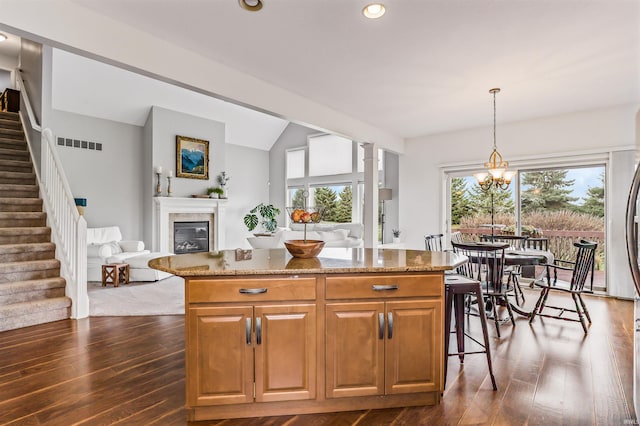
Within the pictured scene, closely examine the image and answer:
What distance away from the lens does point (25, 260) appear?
154 inches

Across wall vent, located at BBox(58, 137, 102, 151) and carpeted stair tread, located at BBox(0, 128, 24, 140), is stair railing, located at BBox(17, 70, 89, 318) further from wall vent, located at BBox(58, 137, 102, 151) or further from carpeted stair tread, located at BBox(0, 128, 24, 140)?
wall vent, located at BBox(58, 137, 102, 151)

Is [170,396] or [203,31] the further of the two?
[203,31]

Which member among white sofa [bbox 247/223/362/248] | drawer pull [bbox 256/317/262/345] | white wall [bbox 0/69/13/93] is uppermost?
white wall [bbox 0/69/13/93]

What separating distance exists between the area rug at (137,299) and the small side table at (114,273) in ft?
0.34

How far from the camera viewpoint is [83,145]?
665cm

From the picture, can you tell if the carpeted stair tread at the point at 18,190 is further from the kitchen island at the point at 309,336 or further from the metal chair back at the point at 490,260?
the metal chair back at the point at 490,260

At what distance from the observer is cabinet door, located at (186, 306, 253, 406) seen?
6.12 feet

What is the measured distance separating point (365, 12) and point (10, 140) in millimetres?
5913

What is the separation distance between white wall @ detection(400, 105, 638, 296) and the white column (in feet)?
4.56

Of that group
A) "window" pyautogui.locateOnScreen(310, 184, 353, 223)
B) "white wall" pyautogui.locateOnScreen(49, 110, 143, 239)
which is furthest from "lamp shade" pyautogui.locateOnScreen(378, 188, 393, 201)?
"white wall" pyautogui.locateOnScreen(49, 110, 143, 239)

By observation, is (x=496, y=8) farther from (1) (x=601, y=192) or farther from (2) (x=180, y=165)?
(2) (x=180, y=165)

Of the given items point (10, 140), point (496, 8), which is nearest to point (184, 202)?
point (10, 140)

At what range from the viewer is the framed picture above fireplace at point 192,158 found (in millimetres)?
7449

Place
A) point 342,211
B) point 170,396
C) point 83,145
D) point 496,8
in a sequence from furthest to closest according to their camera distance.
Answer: point 342,211 → point 83,145 → point 496,8 → point 170,396
